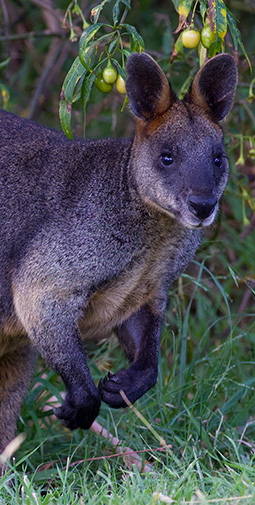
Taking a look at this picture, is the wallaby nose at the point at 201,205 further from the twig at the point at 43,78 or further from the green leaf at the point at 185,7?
the twig at the point at 43,78

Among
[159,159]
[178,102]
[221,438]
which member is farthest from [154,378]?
[178,102]

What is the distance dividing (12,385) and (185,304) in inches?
60.4

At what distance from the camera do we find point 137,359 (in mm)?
4027

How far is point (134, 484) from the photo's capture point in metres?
2.98

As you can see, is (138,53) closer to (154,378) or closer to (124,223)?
(124,223)

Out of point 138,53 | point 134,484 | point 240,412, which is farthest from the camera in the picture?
point 240,412

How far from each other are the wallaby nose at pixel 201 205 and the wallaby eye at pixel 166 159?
29cm

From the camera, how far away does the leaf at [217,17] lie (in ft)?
11.0

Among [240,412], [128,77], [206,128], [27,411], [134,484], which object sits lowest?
[240,412]

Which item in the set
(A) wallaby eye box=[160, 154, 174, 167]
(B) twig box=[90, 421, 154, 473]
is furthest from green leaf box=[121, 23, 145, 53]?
(B) twig box=[90, 421, 154, 473]

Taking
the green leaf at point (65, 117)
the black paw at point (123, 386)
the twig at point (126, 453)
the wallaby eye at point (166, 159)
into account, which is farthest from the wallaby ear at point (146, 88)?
the twig at point (126, 453)

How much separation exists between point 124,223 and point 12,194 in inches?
25.1

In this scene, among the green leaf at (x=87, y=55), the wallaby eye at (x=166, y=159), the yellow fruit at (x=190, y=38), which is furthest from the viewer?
the wallaby eye at (x=166, y=159)

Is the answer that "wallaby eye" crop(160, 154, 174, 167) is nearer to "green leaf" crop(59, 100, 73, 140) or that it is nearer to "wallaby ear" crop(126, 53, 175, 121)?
"wallaby ear" crop(126, 53, 175, 121)
